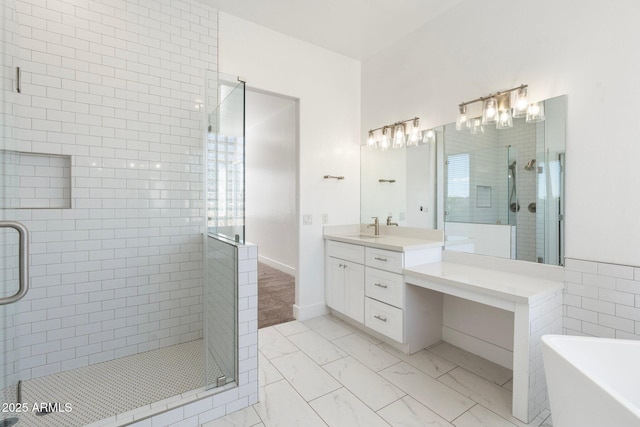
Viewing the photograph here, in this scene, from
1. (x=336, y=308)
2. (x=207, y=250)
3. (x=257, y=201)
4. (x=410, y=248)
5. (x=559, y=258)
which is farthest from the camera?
(x=257, y=201)

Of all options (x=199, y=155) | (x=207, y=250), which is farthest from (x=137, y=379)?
(x=199, y=155)

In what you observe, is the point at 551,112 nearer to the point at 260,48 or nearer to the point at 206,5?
the point at 260,48

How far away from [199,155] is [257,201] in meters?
3.51

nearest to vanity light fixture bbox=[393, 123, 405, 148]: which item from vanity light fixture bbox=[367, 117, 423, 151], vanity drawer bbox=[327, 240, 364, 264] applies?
vanity light fixture bbox=[367, 117, 423, 151]

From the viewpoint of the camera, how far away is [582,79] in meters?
1.86

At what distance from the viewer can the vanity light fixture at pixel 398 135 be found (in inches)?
113

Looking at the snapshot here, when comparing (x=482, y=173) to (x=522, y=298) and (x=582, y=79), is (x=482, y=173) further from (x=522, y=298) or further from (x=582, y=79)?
(x=522, y=298)

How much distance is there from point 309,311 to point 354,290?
65cm

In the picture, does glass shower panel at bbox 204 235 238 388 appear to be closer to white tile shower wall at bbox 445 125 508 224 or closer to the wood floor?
the wood floor

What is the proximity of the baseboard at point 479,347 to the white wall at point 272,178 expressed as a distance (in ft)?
7.86

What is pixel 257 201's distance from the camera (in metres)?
6.18

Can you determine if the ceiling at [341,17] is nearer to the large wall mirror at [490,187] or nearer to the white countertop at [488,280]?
the large wall mirror at [490,187]

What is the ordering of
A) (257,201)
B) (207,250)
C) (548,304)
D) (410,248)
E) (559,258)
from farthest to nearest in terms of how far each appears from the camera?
1. (257,201)
2. (410,248)
3. (207,250)
4. (559,258)
5. (548,304)

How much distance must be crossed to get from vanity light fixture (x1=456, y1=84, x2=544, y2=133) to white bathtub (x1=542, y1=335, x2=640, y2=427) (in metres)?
1.47
